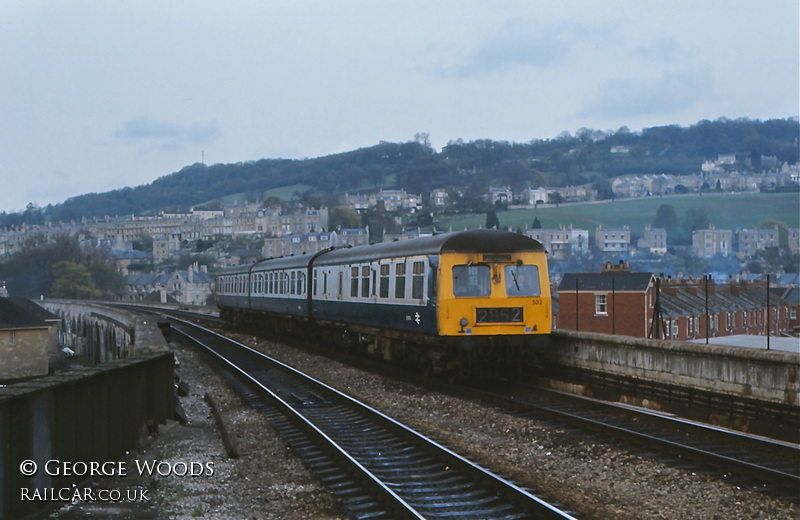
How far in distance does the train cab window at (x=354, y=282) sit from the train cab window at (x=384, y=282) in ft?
6.65

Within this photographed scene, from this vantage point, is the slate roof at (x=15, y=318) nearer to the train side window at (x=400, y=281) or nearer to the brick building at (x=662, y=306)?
the brick building at (x=662, y=306)

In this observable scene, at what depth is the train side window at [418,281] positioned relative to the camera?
17641mm

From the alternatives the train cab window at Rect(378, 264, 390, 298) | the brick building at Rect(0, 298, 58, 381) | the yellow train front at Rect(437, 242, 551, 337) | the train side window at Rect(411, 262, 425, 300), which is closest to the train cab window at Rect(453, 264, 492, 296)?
the yellow train front at Rect(437, 242, 551, 337)

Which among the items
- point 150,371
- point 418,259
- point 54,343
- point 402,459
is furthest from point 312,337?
point 54,343

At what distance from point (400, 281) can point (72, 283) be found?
387 ft

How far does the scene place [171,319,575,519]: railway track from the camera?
7.96m

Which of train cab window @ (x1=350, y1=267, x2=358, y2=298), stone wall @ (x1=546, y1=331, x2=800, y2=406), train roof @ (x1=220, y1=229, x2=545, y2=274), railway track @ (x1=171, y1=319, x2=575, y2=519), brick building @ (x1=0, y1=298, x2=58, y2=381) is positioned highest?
train roof @ (x1=220, y1=229, x2=545, y2=274)

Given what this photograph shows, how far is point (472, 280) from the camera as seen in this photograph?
1677 cm

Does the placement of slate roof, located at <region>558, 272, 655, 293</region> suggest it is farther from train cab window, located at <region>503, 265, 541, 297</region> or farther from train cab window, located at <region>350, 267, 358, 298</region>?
train cab window, located at <region>503, 265, 541, 297</region>

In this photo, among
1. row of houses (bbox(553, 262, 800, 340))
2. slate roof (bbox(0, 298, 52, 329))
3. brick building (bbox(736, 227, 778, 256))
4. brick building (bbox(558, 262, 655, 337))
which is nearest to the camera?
brick building (bbox(558, 262, 655, 337))

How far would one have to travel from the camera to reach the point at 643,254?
554ft

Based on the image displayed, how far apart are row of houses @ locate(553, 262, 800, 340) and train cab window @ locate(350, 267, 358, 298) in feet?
75.9

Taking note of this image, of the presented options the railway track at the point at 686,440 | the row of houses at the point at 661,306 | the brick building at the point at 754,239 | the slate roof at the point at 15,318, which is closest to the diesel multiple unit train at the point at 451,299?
the railway track at the point at 686,440

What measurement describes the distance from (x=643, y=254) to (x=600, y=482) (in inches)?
6524
